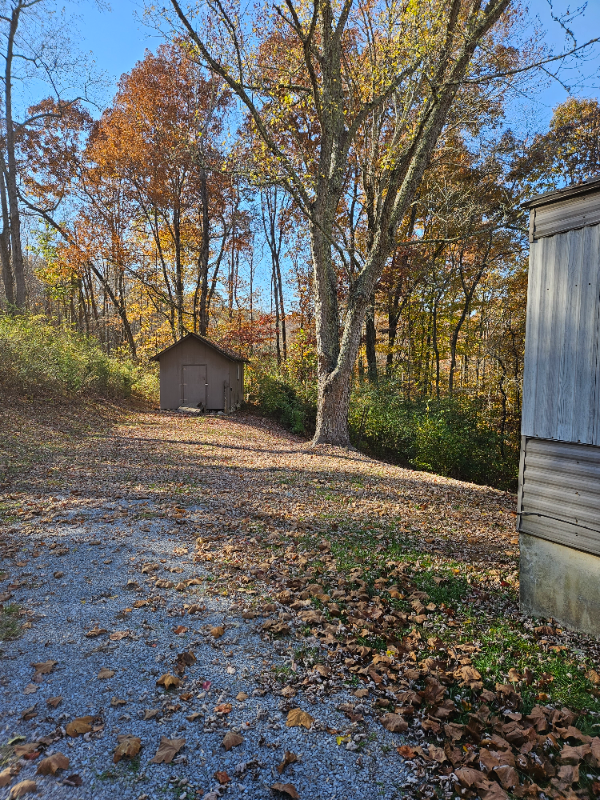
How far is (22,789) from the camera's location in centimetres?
213

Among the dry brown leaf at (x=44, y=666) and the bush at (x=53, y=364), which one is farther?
the bush at (x=53, y=364)

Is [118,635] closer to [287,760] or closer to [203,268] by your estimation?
[287,760]

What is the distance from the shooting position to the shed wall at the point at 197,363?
65.7 feet

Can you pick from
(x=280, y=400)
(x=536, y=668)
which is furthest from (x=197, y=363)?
(x=536, y=668)

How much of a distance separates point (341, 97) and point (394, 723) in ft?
37.0

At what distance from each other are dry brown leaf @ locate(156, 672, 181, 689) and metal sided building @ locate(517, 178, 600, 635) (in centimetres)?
306

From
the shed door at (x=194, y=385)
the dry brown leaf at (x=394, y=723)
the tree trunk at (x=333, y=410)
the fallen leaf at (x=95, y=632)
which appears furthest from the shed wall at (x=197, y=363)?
the dry brown leaf at (x=394, y=723)

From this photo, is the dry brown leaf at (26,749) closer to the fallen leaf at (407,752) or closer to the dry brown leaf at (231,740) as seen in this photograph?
the dry brown leaf at (231,740)

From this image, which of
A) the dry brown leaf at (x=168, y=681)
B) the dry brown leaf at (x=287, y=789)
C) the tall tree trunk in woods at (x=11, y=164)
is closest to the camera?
the dry brown leaf at (x=287, y=789)

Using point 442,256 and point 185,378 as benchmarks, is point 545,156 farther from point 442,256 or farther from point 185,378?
point 185,378

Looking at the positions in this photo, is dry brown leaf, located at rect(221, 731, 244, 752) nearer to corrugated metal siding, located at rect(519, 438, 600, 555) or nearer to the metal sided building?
the metal sided building

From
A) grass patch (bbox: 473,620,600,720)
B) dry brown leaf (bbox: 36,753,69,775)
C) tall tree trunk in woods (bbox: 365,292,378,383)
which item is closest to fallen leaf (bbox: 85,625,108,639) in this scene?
dry brown leaf (bbox: 36,753,69,775)

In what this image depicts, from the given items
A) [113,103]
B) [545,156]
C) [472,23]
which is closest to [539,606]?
[472,23]

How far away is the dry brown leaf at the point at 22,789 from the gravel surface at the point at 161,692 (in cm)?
3
